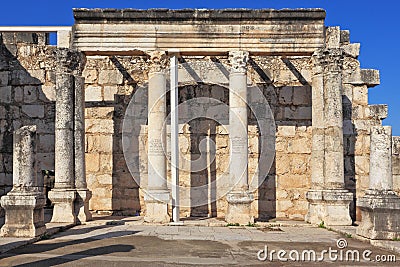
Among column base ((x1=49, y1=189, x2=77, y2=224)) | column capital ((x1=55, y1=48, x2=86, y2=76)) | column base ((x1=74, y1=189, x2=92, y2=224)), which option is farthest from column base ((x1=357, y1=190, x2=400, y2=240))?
column capital ((x1=55, y1=48, x2=86, y2=76))

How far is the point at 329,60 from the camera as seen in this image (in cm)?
1272

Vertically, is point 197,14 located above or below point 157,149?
above

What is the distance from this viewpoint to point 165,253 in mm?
8578

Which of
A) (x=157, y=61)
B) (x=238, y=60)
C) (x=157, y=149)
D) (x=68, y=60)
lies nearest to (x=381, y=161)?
(x=238, y=60)

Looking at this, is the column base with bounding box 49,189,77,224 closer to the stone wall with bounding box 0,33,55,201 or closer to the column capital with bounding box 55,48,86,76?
the stone wall with bounding box 0,33,55,201

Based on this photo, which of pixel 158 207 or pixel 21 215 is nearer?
pixel 21 215

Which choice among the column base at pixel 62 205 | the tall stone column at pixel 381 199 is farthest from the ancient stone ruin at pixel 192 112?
the tall stone column at pixel 381 199

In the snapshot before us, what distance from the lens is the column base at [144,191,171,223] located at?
12508 millimetres

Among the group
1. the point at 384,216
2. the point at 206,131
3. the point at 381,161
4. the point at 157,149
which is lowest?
the point at 384,216

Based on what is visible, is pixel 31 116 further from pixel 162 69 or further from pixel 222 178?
pixel 222 178

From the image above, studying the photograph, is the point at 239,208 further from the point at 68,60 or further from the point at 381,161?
the point at 68,60

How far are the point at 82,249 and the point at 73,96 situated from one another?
5340 millimetres

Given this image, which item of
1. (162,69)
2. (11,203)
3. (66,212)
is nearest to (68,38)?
(162,69)

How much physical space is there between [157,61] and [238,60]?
212 centimetres
